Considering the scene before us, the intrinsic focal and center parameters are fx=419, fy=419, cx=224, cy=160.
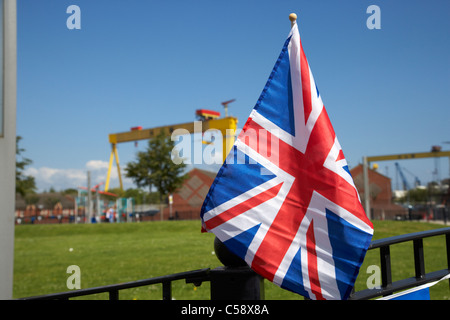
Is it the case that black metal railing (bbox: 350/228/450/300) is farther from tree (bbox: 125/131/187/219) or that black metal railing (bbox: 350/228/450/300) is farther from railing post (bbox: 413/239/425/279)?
tree (bbox: 125/131/187/219)

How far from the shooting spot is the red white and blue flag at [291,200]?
166 centimetres

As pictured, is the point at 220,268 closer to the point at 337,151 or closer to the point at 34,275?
the point at 337,151

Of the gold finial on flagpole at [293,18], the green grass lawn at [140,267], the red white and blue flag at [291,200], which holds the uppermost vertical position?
the gold finial on flagpole at [293,18]

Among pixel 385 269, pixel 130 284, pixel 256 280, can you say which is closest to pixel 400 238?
pixel 385 269

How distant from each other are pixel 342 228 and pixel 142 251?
13.8 metres

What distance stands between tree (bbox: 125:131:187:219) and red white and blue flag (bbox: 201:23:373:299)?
3297 cm

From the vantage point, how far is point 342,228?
172 cm

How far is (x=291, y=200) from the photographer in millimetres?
1757

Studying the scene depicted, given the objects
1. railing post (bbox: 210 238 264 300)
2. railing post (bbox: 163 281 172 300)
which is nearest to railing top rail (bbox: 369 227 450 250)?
railing post (bbox: 210 238 264 300)

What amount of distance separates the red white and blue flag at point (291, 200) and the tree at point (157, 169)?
33.0 meters

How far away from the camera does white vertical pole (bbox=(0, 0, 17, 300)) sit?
176 centimetres

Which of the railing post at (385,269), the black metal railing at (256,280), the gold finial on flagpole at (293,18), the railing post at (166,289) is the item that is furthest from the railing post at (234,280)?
the gold finial on flagpole at (293,18)

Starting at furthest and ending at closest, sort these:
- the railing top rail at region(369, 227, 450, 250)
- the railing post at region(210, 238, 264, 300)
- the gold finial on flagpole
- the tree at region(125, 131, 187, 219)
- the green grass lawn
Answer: the tree at region(125, 131, 187, 219) → the green grass lawn → the railing top rail at region(369, 227, 450, 250) → the gold finial on flagpole → the railing post at region(210, 238, 264, 300)

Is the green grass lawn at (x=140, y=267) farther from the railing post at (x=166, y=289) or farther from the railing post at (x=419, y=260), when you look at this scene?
the railing post at (x=166, y=289)
